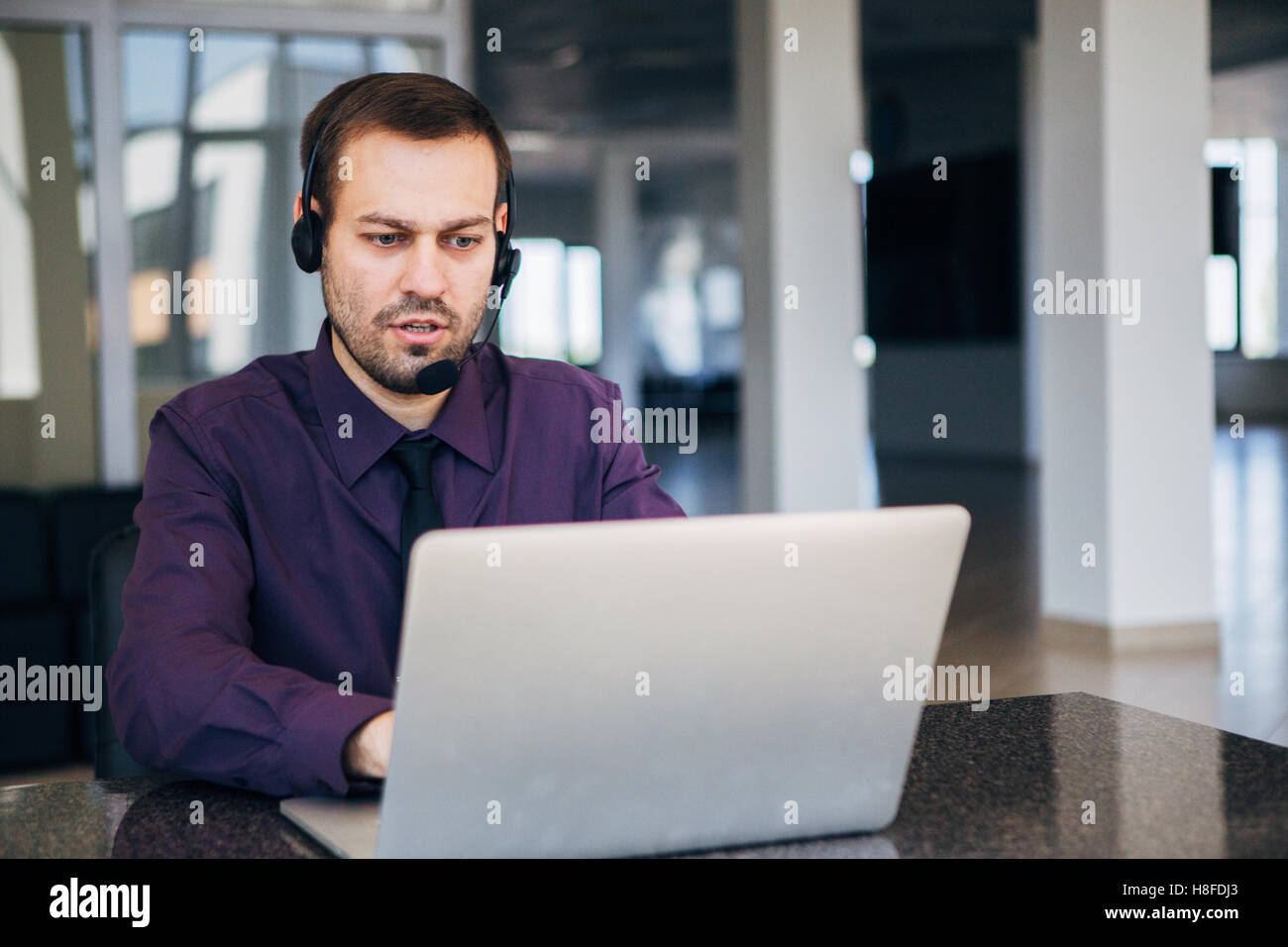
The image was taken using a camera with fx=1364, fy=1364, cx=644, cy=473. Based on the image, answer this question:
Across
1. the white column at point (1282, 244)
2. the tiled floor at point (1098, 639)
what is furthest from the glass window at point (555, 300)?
the tiled floor at point (1098, 639)

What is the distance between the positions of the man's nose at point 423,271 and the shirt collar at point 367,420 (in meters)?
0.12

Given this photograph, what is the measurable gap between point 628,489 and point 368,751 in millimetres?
664

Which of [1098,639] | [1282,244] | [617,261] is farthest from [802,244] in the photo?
[1282,244]

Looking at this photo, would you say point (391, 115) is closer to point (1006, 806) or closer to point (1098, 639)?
point (1006, 806)

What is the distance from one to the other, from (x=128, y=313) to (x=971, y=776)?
392 centimetres

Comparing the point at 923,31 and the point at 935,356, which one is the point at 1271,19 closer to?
the point at 923,31

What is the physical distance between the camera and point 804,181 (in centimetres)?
618

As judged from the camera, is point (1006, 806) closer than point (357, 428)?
Yes

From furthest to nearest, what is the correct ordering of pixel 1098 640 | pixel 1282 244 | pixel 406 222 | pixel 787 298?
pixel 1282 244
pixel 787 298
pixel 1098 640
pixel 406 222

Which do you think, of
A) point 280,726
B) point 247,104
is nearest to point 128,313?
point 247,104

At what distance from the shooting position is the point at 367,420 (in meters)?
1.42

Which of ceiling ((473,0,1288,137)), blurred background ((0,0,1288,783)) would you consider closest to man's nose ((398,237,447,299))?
blurred background ((0,0,1288,783))

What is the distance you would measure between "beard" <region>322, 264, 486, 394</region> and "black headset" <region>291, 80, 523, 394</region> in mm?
19

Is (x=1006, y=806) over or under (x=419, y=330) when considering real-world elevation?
under
